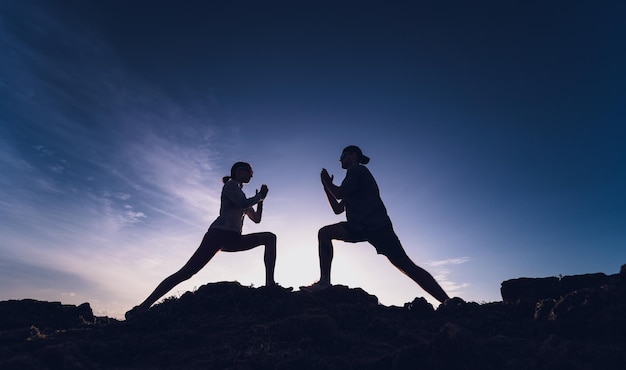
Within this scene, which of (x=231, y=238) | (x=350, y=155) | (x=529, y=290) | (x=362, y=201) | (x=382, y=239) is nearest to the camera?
(x=529, y=290)

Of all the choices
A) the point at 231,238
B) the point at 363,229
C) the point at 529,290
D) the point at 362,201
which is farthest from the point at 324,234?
the point at 529,290

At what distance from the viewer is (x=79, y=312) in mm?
6973

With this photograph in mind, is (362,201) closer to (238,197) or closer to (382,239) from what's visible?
(382,239)

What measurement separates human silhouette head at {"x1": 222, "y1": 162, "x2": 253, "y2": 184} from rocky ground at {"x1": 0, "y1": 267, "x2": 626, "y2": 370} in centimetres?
239

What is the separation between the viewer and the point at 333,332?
5070 millimetres

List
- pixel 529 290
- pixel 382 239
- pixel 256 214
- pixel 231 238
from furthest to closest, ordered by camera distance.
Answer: pixel 256 214, pixel 231 238, pixel 382 239, pixel 529 290

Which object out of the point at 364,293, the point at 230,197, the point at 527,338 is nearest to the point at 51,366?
the point at 230,197

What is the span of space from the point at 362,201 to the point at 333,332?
3.22 meters

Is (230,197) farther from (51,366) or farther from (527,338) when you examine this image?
(527,338)

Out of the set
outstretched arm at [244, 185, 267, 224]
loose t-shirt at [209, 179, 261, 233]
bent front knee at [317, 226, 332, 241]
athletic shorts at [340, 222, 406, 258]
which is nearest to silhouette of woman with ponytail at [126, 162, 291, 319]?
loose t-shirt at [209, 179, 261, 233]

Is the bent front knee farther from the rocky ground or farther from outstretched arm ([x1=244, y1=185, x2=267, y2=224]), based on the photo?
outstretched arm ([x1=244, y1=185, x2=267, y2=224])

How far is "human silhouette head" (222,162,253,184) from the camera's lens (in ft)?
27.4

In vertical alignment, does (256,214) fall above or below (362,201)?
above

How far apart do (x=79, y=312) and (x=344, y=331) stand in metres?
4.93
